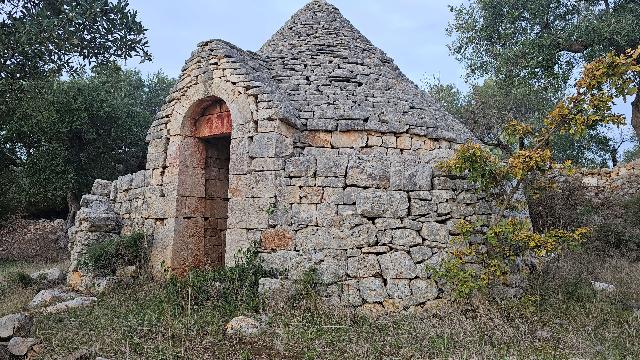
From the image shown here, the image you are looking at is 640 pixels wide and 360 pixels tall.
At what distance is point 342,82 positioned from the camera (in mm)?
8539

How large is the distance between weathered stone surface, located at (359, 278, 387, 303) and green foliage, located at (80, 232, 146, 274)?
3783 mm

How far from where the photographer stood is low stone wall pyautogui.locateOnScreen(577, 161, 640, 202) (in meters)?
12.8

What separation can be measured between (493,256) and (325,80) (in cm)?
395

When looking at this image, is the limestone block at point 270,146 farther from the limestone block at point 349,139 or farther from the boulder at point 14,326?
the boulder at point 14,326

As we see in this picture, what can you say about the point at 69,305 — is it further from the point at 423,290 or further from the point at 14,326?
the point at 423,290

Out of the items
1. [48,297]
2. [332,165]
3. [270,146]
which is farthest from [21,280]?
[332,165]

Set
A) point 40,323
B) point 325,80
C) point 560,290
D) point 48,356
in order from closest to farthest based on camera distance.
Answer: point 48,356
point 40,323
point 560,290
point 325,80

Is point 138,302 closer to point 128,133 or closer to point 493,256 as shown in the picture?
point 493,256

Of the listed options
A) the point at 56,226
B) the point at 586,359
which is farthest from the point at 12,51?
the point at 56,226

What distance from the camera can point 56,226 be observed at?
1689 centimetres

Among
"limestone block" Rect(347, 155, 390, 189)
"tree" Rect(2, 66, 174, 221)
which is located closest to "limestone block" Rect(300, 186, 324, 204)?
"limestone block" Rect(347, 155, 390, 189)

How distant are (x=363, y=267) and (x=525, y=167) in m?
2.36

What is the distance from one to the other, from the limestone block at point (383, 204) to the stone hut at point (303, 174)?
13 millimetres

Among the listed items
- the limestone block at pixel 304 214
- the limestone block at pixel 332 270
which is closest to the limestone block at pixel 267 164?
the limestone block at pixel 304 214
